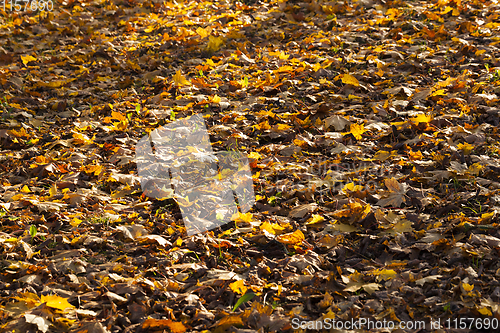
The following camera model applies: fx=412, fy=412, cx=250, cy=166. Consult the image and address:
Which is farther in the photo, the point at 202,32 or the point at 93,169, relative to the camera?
the point at 202,32

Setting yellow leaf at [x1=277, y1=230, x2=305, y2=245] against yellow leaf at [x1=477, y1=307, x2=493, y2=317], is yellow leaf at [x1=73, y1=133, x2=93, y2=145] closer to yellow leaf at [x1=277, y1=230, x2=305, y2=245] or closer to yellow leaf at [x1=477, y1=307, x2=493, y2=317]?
yellow leaf at [x1=277, y1=230, x2=305, y2=245]

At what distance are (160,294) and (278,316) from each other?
65 cm

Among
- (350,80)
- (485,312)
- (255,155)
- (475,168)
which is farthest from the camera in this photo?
(350,80)

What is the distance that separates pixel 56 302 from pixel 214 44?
3673mm

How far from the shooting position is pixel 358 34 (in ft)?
15.9

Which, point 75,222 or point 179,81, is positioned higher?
point 179,81

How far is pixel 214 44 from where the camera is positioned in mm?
4984

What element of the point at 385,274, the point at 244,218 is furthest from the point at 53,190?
the point at 385,274

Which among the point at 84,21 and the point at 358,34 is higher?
the point at 358,34

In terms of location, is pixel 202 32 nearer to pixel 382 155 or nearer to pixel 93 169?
pixel 93 169

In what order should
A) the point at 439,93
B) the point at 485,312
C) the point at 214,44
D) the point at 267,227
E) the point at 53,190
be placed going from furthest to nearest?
the point at 214,44 < the point at 439,93 < the point at 53,190 < the point at 267,227 < the point at 485,312

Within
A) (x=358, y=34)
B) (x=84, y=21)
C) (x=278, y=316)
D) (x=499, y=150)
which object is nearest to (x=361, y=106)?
(x=499, y=150)

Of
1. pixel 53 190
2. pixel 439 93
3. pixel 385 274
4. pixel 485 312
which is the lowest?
pixel 53 190

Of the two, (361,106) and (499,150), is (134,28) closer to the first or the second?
(361,106)
